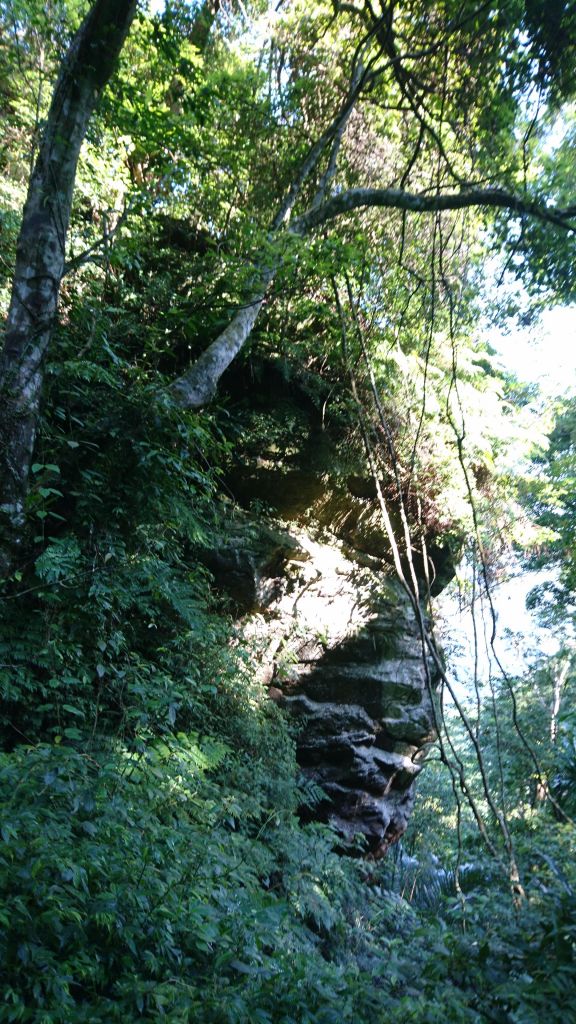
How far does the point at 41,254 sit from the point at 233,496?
3.82m

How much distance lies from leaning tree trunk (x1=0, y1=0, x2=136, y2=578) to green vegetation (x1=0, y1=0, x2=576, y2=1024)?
0.07 metres

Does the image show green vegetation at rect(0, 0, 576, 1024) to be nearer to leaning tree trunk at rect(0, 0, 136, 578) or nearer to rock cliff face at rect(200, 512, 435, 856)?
leaning tree trunk at rect(0, 0, 136, 578)

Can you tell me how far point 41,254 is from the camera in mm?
4074

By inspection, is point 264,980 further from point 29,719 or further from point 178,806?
point 29,719

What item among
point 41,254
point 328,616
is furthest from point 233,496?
point 41,254

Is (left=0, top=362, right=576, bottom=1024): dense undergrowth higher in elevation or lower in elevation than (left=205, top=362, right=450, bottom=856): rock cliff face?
lower

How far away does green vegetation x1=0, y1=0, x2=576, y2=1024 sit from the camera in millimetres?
2434

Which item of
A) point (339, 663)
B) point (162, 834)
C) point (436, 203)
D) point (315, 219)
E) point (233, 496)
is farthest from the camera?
point (339, 663)

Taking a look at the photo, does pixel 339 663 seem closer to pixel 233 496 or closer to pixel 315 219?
pixel 233 496

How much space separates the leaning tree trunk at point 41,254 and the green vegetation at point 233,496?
0.07m

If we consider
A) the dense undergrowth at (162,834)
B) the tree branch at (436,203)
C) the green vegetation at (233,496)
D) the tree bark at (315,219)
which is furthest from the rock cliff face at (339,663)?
the tree branch at (436,203)

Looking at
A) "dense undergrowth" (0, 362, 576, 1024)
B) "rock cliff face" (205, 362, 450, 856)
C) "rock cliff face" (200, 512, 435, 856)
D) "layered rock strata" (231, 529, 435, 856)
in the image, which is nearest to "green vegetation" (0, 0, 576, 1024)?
"dense undergrowth" (0, 362, 576, 1024)

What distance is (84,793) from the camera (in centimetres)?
276

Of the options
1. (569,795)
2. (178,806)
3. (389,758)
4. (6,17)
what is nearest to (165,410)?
(178,806)
